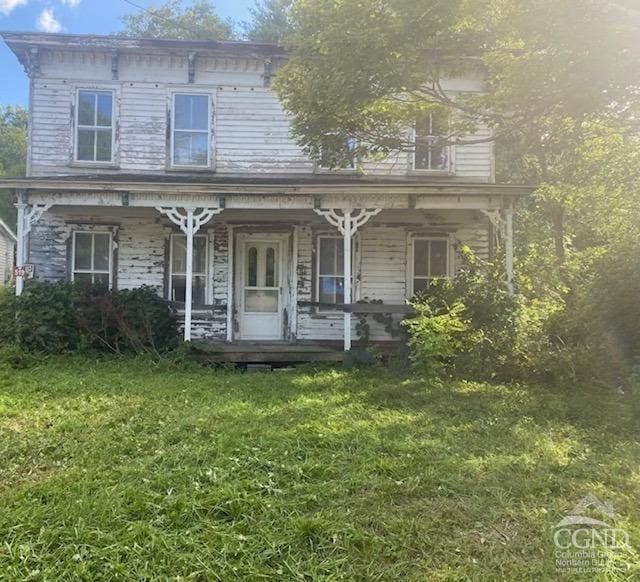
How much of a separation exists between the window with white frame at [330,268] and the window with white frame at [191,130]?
10.4 feet

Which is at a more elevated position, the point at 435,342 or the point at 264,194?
the point at 264,194

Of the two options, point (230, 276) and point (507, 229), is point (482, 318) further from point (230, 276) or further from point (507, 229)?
point (230, 276)

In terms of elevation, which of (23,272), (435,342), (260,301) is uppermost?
(23,272)

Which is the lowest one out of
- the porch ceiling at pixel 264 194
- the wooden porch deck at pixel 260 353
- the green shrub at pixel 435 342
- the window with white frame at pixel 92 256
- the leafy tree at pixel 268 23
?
the wooden porch deck at pixel 260 353

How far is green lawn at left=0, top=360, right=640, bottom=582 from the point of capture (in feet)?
8.84

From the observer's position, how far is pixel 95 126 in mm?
11070

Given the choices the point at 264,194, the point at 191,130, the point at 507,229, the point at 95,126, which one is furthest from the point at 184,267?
the point at 507,229

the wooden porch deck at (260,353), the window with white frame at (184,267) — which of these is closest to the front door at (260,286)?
the window with white frame at (184,267)

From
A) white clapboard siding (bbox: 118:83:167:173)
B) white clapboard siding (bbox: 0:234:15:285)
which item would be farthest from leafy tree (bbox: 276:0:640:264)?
white clapboard siding (bbox: 0:234:15:285)

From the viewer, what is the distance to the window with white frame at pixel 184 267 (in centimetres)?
1112

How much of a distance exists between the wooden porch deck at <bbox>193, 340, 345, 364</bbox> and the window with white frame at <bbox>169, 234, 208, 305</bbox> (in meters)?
2.00

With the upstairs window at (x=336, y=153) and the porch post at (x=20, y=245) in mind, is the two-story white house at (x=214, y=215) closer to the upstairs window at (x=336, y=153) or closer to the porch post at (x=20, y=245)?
the porch post at (x=20, y=245)

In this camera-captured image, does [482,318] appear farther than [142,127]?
No
